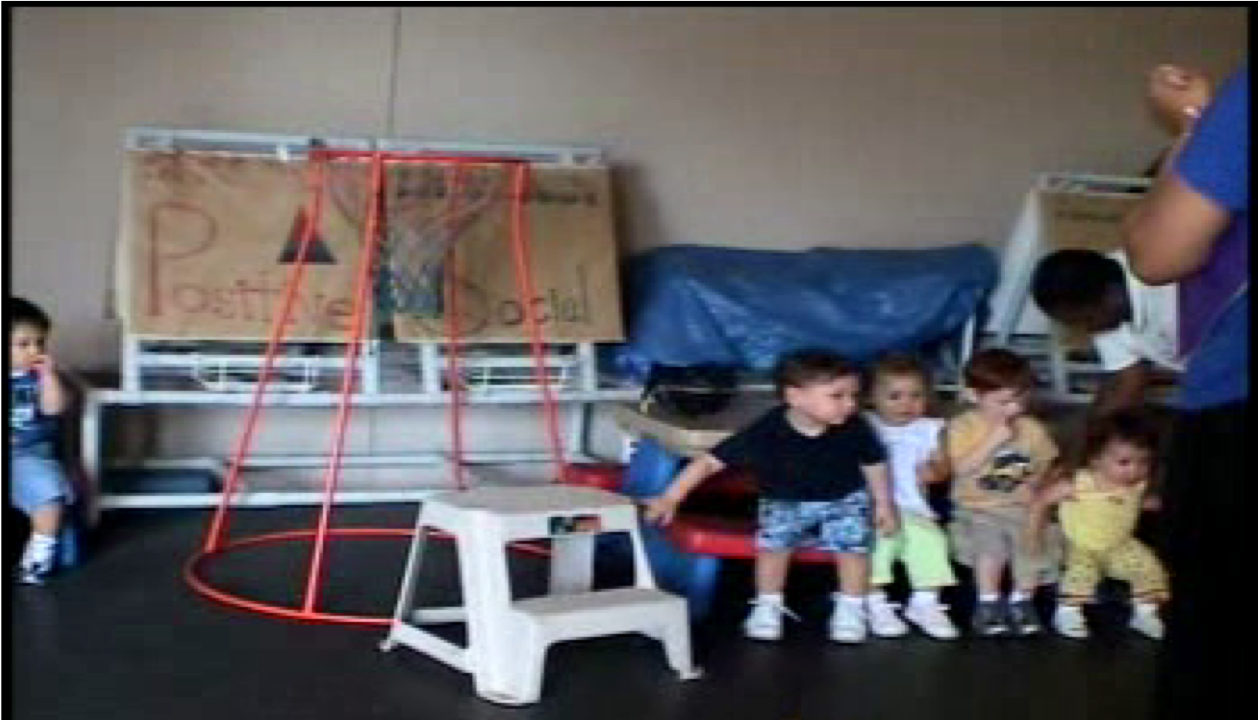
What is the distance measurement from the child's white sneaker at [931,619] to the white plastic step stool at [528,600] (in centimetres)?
71

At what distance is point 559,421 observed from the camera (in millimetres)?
5348

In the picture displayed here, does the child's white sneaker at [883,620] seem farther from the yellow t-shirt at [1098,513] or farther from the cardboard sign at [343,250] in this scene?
the cardboard sign at [343,250]

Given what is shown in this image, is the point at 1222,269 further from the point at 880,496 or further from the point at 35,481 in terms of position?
the point at 35,481

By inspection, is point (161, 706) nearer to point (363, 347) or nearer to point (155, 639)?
point (155, 639)

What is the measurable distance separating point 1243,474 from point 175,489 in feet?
12.4

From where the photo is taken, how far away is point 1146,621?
401cm

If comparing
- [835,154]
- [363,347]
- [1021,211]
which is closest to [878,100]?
[835,154]

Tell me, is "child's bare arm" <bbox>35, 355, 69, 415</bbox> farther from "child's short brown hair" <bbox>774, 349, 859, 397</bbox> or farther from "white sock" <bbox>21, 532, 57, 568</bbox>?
"child's short brown hair" <bbox>774, 349, 859, 397</bbox>

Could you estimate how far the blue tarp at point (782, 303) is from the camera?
4867mm

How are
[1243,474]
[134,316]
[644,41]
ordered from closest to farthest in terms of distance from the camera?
[1243,474]
[134,316]
[644,41]

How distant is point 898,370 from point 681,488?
2.23 feet

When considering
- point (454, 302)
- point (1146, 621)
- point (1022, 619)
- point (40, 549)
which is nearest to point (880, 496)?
point (1022, 619)

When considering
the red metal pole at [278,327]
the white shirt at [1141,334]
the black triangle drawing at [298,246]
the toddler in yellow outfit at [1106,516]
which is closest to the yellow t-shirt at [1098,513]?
the toddler in yellow outfit at [1106,516]

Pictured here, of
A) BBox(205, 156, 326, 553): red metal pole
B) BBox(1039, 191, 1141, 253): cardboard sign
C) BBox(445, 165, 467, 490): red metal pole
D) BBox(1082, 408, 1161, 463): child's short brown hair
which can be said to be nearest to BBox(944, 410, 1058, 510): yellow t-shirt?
BBox(1082, 408, 1161, 463): child's short brown hair
